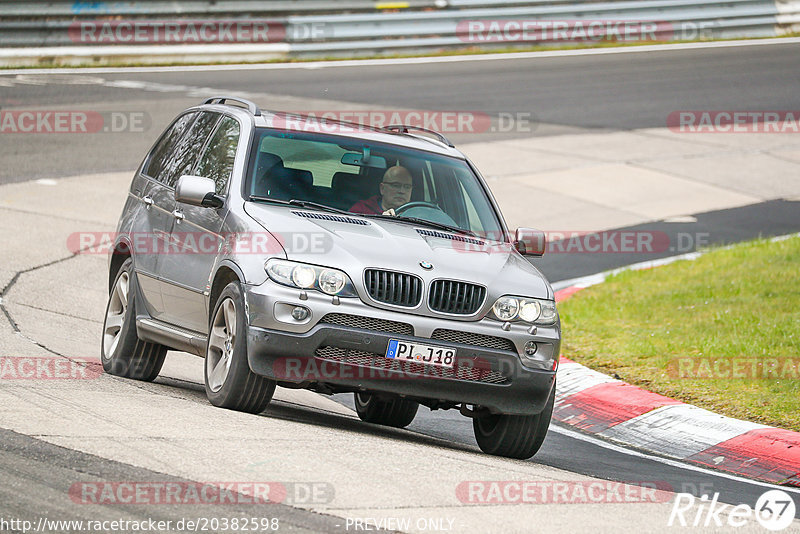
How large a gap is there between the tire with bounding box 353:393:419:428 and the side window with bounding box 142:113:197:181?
2.20 m

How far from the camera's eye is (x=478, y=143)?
69.8ft

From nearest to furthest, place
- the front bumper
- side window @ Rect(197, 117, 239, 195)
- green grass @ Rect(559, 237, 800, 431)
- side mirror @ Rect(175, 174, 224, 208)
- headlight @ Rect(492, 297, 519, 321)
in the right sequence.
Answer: the front bumper < headlight @ Rect(492, 297, 519, 321) < side mirror @ Rect(175, 174, 224, 208) < side window @ Rect(197, 117, 239, 195) < green grass @ Rect(559, 237, 800, 431)

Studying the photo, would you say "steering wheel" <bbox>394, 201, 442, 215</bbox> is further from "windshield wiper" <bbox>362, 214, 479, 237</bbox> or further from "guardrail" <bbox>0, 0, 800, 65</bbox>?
"guardrail" <bbox>0, 0, 800, 65</bbox>

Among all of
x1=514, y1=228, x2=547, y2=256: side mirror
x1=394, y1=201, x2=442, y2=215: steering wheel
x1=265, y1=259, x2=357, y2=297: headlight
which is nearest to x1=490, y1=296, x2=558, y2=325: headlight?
x1=514, y1=228, x2=547, y2=256: side mirror

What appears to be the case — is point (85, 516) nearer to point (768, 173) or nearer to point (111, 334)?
point (111, 334)

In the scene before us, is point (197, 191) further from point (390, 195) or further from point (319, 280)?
point (390, 195)

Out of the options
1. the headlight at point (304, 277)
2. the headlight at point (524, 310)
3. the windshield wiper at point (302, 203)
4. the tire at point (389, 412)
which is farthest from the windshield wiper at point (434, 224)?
the tire at point (389, 412)

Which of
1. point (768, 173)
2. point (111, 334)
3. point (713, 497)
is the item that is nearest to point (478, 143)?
point (768, 173)

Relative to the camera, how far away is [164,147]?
941cm

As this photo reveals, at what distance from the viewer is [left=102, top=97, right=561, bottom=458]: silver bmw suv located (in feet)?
23.2

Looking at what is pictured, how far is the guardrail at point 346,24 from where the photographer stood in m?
25.5

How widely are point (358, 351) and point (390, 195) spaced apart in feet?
4.91

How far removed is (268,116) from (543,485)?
3.44 m

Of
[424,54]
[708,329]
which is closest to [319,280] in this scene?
[708,329]
